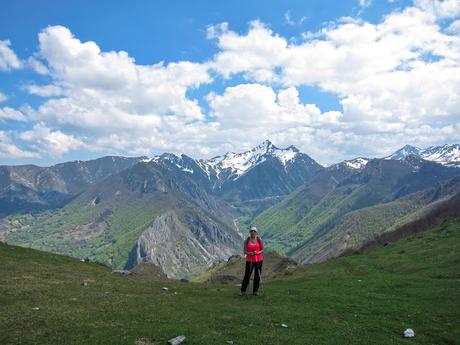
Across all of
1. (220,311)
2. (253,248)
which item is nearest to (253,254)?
(253,248)

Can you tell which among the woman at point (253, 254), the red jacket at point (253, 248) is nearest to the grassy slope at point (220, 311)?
the woman at point (253, 254)

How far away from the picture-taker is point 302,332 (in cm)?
2359

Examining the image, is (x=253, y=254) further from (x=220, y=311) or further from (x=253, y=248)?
(x=220, y=311)

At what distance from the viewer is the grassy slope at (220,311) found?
71.4 ft

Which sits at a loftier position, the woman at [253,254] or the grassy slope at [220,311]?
the woman at [253,254]

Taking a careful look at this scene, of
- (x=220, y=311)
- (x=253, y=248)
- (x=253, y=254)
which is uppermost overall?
(x=253, y=248)

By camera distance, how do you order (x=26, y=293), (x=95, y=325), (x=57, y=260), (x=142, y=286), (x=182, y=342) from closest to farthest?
1. (x=182, y=342)
2. (x=95, y=325)
3. (x=26, y=293)
4. (x=142, y=286)
5. (x=57, y=260)

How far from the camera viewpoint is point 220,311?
90.8 ft

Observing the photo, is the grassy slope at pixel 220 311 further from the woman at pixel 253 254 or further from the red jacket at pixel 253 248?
the red jacket at pixel 253 248

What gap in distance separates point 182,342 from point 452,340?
600 inches

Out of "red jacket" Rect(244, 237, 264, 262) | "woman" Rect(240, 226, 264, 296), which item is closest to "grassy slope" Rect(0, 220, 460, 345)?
"woman" Rect(240, 226, 264, 296)

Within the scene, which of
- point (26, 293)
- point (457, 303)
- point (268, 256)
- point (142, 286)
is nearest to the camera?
point (26, 293)

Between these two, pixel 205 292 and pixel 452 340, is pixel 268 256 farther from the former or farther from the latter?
pixel 452 340

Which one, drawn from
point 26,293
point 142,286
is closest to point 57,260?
point 142,286
